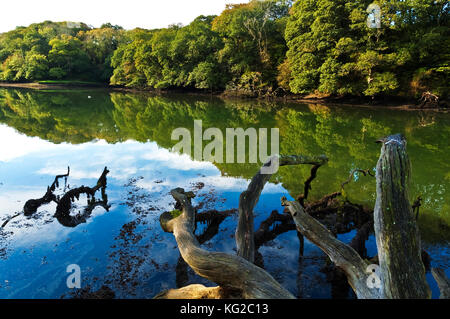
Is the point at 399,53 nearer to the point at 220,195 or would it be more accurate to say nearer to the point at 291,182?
the point at 291,182

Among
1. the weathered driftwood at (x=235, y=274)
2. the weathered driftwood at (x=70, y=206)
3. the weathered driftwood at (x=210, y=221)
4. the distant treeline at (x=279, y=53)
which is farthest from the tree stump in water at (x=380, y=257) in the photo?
the distant treeline at (x=279, y=53)

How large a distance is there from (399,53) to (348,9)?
746 cm

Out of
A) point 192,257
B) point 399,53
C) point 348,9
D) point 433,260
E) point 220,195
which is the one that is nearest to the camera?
point 192,257

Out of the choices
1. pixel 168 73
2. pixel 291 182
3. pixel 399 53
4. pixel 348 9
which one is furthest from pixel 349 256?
pixel 168 73

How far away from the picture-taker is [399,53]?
27156 millimetres

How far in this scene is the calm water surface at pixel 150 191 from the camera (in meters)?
5.16

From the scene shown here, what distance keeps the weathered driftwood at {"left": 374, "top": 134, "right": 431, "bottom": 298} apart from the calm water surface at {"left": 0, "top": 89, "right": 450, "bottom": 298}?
2.85m

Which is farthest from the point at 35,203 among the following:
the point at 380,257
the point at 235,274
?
the point at 380,257

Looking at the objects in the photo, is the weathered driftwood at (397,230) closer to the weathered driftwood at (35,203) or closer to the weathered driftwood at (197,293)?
the weathered driftwood at (197,293)

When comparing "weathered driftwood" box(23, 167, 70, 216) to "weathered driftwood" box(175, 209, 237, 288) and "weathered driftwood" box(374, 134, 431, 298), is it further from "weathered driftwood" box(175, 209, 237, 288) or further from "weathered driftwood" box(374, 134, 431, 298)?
"weathered driftwood" box(374, 134, 431, 298)

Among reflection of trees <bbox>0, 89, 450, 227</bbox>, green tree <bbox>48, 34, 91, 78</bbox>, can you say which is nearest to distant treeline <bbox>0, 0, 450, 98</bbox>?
green tree <bbox>48, 34, 91, 78</bbox>

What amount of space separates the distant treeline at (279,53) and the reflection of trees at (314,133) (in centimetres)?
678

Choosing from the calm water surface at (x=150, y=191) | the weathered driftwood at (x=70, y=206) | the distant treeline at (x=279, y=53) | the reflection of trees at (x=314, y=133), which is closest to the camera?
the calm water surface at (x=150, y=191)

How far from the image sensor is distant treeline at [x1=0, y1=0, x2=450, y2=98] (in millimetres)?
27125
